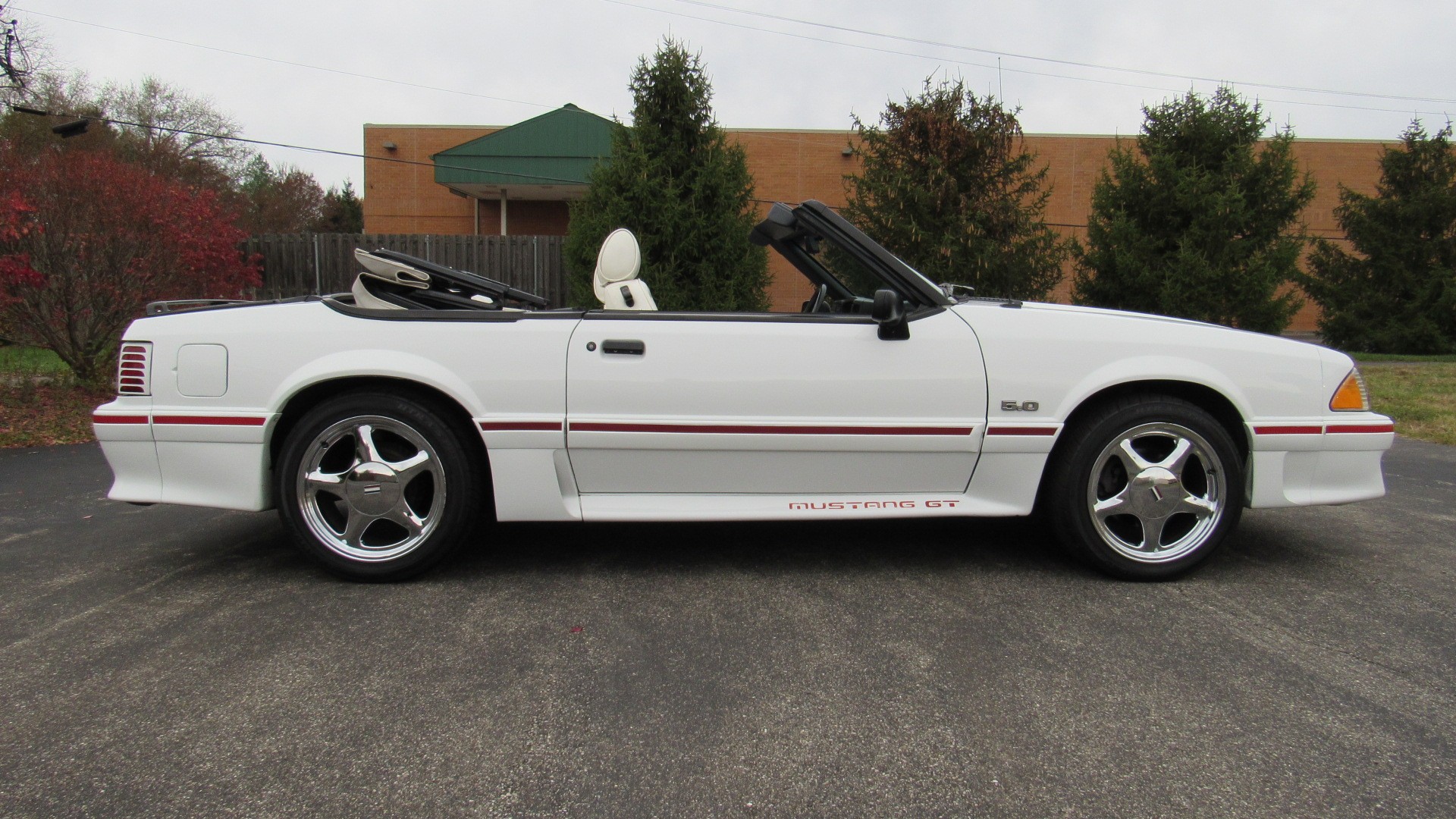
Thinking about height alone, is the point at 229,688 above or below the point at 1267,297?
below

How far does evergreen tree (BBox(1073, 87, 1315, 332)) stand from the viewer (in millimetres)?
11898

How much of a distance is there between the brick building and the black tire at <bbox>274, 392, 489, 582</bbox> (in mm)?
16153

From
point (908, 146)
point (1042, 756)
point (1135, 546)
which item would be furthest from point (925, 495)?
point (908, 146)

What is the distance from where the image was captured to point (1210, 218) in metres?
11.8

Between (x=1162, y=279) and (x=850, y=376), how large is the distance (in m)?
11.0

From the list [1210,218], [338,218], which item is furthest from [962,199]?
[338,218]

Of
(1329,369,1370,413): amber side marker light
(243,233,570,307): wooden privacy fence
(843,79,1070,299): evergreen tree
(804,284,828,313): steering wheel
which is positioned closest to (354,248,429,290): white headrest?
(804,284,828,313): steering wheel

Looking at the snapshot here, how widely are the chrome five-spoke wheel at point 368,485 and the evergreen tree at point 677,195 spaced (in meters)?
8.55

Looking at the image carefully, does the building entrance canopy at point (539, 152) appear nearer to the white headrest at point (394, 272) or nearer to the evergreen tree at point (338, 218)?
the white headrest at point (394, 272)

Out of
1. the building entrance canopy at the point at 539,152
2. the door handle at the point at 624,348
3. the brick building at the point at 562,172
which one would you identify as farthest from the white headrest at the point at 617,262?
the building entrance canopy at the point at 539,152

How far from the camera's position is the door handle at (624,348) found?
Answer: 10.2 feet

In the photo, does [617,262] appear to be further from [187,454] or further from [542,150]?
[542,150]

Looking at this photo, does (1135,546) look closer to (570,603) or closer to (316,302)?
(570,603)

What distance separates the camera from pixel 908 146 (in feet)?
38.5
